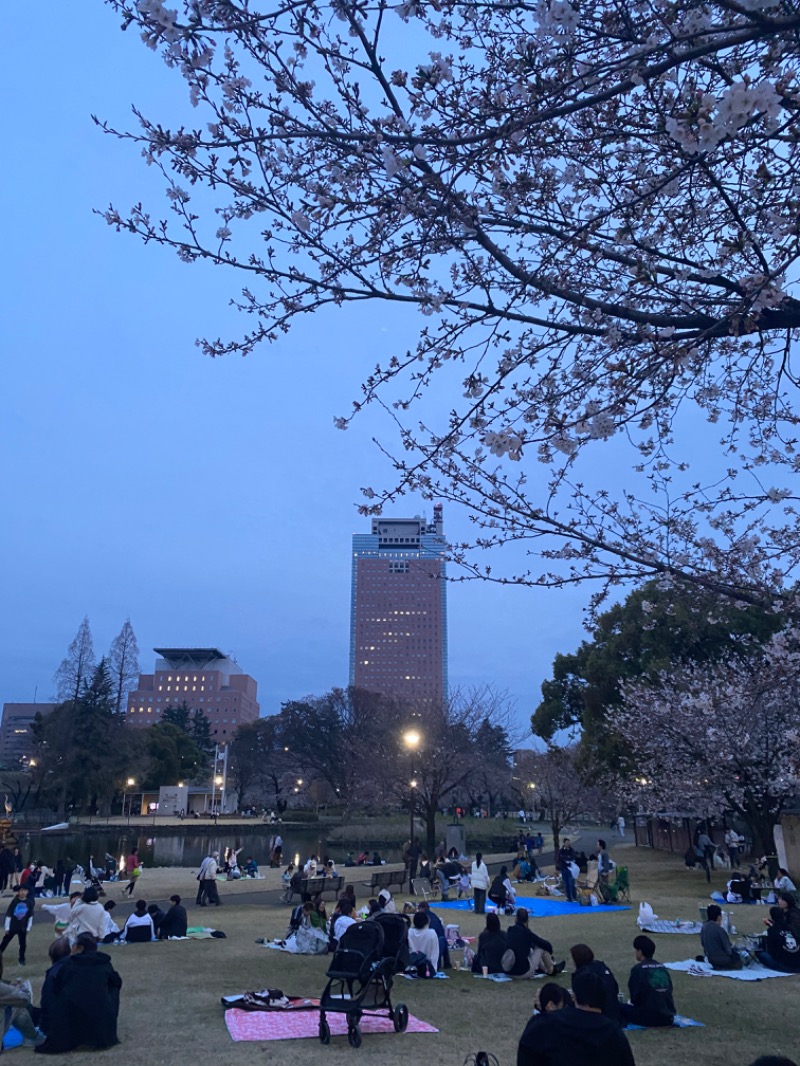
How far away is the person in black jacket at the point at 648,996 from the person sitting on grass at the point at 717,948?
3.00m

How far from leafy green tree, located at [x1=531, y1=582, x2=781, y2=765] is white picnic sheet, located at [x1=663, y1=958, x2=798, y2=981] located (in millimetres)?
15121

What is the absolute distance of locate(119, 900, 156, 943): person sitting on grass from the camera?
12609 millimetres

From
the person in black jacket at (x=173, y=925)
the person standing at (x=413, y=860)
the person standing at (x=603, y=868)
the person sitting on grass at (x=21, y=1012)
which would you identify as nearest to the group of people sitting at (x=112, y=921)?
the person in black jacket at (x=173, y=925)

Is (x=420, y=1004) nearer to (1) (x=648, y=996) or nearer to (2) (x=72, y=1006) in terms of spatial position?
(1) (x=648, y=996)

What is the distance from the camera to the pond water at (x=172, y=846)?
113 feet

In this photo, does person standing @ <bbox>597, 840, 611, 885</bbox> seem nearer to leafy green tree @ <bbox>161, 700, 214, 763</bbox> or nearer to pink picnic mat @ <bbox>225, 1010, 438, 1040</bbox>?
pink picnic mat @ <bbox>225, 1010, 438, 1040</bbox>

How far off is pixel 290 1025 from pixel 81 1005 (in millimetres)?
2043

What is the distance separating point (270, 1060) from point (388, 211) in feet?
22.6

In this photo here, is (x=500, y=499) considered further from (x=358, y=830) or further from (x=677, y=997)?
(x=358, y=830)

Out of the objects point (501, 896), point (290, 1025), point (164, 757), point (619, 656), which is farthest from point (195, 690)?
point (290, 1025)

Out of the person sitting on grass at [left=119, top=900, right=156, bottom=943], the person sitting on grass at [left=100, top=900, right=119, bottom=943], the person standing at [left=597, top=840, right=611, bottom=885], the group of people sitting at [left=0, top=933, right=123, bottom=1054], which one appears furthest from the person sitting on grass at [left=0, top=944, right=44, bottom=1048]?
the person standing at [left=597, top=840, right=611, bottom=885]

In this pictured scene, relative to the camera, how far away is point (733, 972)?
33.5 feet

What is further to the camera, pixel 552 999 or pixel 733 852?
pixel 733 852

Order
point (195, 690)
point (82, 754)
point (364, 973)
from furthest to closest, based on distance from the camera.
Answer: point (195, 690) < point (82, 754) < point (364, 973)
